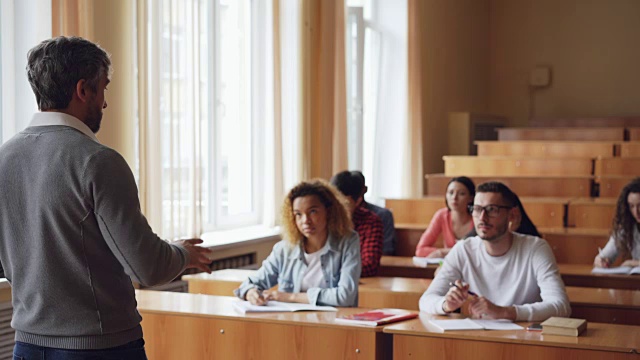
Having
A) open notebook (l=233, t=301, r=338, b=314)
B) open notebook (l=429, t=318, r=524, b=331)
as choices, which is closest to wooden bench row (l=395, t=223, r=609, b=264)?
open notebook (l=233, t=301, r=338, b=314)

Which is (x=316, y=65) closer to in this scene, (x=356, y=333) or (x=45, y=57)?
(x=356, y=333)

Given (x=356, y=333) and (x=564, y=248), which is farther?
(x=564, y=248)

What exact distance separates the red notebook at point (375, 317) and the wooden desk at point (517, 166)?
5.57 metres

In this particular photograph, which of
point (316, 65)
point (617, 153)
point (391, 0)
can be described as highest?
point (391, 0)

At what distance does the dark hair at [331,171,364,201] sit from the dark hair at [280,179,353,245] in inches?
50.5

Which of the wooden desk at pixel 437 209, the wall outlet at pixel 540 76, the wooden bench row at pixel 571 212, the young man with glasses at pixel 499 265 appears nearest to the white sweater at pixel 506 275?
the young man with glasses at pixel 499 265

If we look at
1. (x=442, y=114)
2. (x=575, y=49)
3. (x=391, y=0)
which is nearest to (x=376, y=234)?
(x=391, y=0)

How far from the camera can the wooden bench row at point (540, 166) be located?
867 cm

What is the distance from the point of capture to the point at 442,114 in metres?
10.6

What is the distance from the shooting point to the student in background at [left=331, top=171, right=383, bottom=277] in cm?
507

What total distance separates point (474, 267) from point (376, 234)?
1324 mm

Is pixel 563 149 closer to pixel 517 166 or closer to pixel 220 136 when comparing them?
pixel 517 166

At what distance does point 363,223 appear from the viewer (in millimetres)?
5242

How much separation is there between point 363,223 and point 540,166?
412 cm
